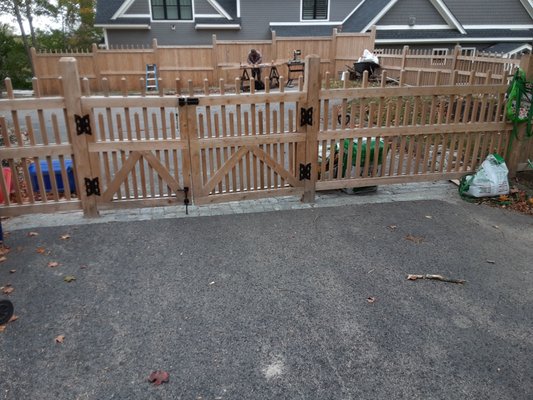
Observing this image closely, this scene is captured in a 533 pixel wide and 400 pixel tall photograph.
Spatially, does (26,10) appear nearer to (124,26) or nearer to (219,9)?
(124,26)

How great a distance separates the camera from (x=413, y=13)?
75.9 ft

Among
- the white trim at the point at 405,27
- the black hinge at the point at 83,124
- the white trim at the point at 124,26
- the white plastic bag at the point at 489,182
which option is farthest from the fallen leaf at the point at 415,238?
the white trim at the point at 124,26

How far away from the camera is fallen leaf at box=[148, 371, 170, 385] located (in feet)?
9.18

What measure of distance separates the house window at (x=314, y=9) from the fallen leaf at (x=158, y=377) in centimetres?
2536

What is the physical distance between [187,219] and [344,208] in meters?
2.03

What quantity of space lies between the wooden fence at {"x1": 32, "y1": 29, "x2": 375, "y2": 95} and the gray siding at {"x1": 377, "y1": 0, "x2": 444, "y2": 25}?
272 cm

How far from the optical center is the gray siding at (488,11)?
79.2ft

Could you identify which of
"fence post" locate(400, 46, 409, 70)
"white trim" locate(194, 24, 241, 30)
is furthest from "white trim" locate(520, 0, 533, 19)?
"white trim" locate(194, 24, 241, 30)

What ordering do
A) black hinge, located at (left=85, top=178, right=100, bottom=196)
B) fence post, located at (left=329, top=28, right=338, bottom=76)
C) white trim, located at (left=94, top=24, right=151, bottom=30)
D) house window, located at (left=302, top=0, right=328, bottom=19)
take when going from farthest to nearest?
house window, located at (left=302, top=0, right=328, bottom=19) < white trim, located at (left=94, top=24, right=151, bottom=30) < fence post, located at (left=329, top=28, right=338, bottom=76) < black hinge, located at (left=85, top=178, right=100, bottom=196)

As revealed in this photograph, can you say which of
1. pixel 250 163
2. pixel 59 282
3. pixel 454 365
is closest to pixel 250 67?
pixel 250 163

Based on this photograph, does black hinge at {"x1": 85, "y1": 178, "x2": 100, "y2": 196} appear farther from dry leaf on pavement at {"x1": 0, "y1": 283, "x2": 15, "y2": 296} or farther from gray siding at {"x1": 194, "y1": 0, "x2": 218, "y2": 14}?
gray siding at {"x1": 194, "y1": 0, "x2": 218, "y2": 14}

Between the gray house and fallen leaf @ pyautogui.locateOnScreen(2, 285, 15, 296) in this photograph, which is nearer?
fallen leaf @ pyautogui.locateOnScreen(2, 285, 15, 296)

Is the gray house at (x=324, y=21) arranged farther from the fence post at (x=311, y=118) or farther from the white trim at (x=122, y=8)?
the fence post at (x=311, y=118)

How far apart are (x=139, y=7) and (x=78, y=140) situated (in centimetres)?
2109
